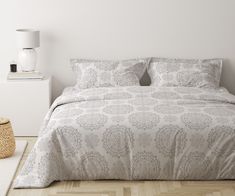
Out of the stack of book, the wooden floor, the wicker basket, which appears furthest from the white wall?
the wooden floor

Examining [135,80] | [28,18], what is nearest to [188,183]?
[135,80]

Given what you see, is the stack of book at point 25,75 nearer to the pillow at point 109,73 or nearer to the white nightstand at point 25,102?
the white nightstand at point 25,102

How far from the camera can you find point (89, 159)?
4.15 meters

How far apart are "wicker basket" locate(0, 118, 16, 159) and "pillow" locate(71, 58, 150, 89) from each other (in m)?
0.89

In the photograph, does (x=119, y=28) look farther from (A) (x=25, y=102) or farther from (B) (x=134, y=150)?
(B) (x=134, y=150)

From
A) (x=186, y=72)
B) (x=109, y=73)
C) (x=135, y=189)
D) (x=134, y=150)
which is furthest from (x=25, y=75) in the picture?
(x=135, y=189)

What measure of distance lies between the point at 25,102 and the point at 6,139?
0.66 metres

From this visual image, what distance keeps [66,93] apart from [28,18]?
0.87 metres

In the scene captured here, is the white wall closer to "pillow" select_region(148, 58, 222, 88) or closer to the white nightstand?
"pillow" select_region(148, 58, 222, 88)

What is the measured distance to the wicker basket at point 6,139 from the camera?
457 cm

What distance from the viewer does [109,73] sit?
5.25 metres

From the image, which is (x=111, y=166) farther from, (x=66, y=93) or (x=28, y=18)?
(x=28, y=18)

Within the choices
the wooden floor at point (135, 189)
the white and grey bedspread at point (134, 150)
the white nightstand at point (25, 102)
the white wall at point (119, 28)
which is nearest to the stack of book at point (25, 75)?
the white nightstand at point (25, 102)

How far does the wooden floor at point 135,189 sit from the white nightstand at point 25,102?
122 centimetres
